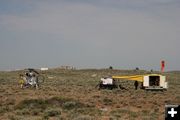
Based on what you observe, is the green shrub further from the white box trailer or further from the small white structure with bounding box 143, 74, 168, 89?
the small white structure with bounding box 143, 74, 168, 89

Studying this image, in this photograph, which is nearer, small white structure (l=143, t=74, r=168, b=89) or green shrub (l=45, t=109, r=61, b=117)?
green shrub (l=45, t=109, r=61, b=117)

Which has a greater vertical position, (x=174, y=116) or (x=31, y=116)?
(x=174, y=116)

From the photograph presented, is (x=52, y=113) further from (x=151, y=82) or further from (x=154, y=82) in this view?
(x=154, y=82)

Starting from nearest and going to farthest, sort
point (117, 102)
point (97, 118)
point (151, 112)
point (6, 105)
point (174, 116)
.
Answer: point (174, 116)
point (97, 118)
point (151, 112)
point (6, 105)
point (117, 102)

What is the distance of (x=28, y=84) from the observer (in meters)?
48.0

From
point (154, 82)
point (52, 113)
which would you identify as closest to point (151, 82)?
point (154, 82)

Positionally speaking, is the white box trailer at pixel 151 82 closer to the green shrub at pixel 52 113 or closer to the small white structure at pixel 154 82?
the small white structure at pixel 154 82

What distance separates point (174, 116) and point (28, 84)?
134ft

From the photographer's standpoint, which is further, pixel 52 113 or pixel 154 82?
pixel 154 82

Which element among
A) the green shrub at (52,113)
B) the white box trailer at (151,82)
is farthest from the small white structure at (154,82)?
the green shrub at (52,113)

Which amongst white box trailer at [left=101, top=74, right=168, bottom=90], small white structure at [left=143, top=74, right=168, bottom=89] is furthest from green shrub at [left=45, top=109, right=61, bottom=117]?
small white structure at [left=143, top=74, right=168, bottom=89]

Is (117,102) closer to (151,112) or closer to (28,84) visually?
(151,112)

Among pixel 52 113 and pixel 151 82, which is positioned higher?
pixel 151 82

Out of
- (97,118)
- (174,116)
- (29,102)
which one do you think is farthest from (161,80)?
(174,116)
